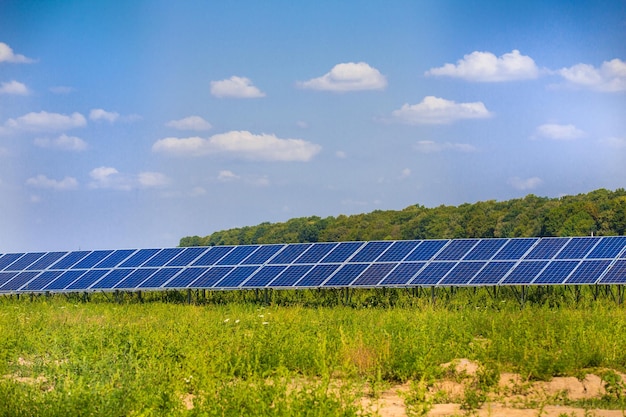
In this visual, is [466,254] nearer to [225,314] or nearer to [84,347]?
[225,314]

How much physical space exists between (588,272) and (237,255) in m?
12.4

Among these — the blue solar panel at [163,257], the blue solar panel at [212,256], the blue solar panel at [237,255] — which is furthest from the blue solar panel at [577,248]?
the blue solar panel at [163,257]

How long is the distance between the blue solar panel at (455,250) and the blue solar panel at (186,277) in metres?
7.96

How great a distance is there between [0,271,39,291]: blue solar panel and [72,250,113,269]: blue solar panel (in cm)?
165

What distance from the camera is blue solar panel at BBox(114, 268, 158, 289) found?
33.6m

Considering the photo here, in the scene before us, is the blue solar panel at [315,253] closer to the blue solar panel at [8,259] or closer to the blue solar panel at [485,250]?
the blue solar panel at [485,250]

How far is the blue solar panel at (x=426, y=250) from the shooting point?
31938 mm

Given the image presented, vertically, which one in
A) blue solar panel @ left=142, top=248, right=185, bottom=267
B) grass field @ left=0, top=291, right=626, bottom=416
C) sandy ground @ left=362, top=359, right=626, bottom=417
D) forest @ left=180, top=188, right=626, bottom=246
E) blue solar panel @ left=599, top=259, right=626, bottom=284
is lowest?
sandy ground @ left=362, top=359, right=626, bottom=417

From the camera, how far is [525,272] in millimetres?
29375

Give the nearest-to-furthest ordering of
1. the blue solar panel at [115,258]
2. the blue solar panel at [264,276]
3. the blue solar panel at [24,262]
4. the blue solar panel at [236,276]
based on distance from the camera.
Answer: the blue solar panel at [264,276]
the blue solar panel at [236,276]
the blue solar panel at [115,258]
the blue solar panel at [24,262]

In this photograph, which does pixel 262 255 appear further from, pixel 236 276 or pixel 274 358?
pixel 274 358

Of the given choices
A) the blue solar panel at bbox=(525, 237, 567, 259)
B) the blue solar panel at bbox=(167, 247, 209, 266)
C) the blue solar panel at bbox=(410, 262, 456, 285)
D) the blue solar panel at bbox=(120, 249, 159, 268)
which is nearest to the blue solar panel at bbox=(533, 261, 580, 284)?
the blue solar panel at bbox=(525, 237, 567, 259)

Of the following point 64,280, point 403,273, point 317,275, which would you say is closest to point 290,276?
point 317,275

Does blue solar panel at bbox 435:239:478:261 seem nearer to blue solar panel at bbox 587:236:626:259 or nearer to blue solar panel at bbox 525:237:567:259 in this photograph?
blue solar panel at bbox 525:237:567:259
